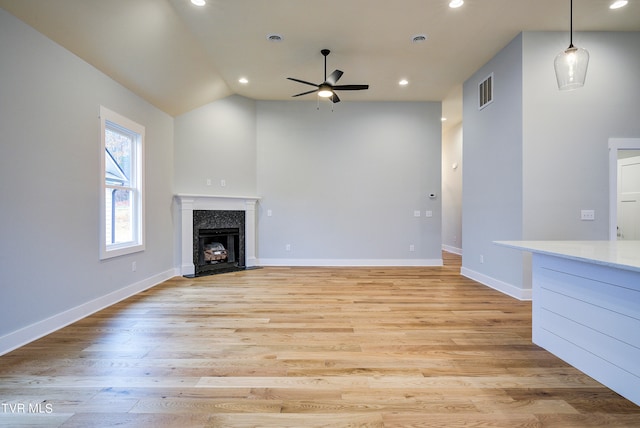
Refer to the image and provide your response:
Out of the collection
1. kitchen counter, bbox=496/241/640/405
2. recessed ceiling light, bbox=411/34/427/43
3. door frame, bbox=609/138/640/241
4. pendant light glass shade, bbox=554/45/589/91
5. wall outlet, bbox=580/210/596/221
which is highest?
recessed ceiling light, bbox=411/34/427/43

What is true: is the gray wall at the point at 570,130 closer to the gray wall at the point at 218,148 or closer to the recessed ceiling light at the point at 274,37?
the recessed ceiling light at the point at 274,37

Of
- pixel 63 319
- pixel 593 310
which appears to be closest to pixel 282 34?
pixel 63 319

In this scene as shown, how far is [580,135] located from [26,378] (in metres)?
5.83

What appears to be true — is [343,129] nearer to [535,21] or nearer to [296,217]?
[296,217]

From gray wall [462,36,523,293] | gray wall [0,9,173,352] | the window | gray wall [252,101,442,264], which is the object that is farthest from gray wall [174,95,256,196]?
gray wall [462,36,523,293]

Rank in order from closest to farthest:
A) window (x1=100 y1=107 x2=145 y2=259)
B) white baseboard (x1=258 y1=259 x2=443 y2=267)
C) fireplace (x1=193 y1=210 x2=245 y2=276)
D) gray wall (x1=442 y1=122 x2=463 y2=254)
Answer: window (x1=100 y1=107 x2=145 y2=259) < fireplace (x1=193 y1=210 x2=245 y2=276) < white baseboard (x1=258 y1=259 x2=443 y2=267) < gray wall (x1=442 y1=122 x2=463 y2=254)

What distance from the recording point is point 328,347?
2.33m

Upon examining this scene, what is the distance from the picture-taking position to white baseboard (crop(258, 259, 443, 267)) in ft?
19.3

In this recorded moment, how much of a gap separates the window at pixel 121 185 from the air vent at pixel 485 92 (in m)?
5.07

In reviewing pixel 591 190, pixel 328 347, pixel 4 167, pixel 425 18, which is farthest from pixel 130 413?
pixel 591 190

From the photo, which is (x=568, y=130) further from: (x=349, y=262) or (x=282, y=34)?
(x=349, y=262)

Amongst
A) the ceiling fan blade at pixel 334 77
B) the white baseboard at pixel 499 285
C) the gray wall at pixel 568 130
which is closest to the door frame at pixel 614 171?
the gray wall at pixel 568 130

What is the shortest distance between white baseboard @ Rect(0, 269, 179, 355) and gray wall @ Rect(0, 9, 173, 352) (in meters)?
0.04

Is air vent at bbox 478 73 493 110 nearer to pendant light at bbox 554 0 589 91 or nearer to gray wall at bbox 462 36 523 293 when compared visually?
gray wall at bbox 462 36 523 293
